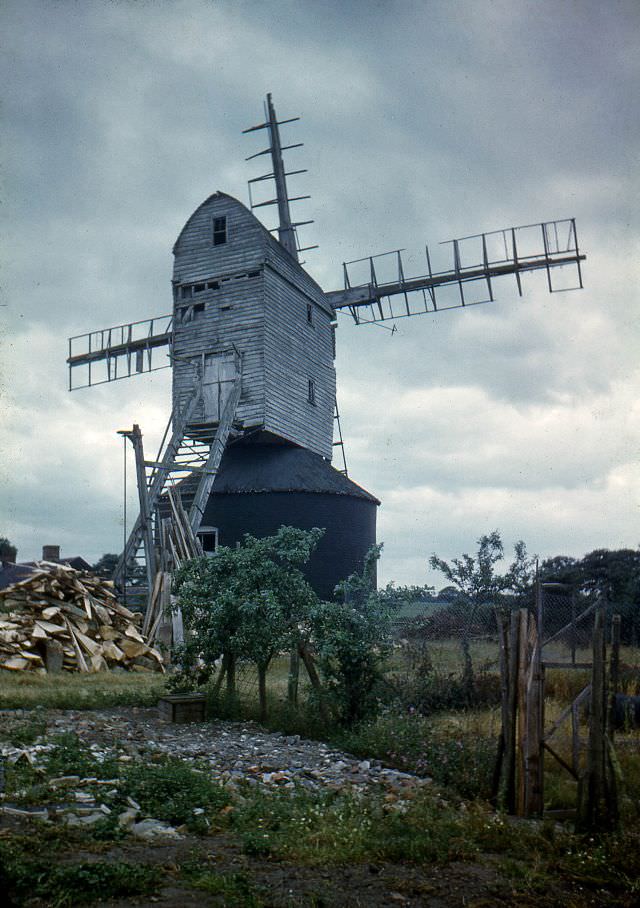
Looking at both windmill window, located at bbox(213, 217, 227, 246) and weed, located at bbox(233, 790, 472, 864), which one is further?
windmill window, located at bbox(213, 217, 227, 246)

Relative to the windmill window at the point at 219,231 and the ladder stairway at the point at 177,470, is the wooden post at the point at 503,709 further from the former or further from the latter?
the windmill window at the point at 219,231

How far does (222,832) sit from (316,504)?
65.9ft

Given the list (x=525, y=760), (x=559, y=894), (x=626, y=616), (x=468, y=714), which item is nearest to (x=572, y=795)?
(x=525, y=760)

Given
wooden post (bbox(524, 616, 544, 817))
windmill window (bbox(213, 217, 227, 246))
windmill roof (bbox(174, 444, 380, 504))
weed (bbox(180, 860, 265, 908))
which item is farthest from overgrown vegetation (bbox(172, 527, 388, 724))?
windmill window (bbox(213, 217, 227, 246))

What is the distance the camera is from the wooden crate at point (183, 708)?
12.2 metres

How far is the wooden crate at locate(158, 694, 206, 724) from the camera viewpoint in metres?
12.2

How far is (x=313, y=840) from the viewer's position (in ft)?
21.1

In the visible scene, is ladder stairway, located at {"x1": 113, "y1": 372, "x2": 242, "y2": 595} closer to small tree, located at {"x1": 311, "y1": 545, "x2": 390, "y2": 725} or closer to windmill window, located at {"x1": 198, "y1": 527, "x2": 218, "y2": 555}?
windmill window, located at {"x1": 198, "y1": 527, "x2": 218, "y2": 555}

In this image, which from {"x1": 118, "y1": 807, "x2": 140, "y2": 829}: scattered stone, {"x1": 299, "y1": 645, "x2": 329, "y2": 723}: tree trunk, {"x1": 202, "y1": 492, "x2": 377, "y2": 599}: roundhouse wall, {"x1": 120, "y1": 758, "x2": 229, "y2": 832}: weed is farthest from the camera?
{"x1": 202, "y1": 492, "x2": 377, "y2": 599}: roundhouse wall

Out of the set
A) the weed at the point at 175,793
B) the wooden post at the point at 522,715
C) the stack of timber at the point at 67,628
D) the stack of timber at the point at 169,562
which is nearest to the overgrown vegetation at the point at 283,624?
the weed at the point at 175,793

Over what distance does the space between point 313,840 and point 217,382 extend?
2177cm

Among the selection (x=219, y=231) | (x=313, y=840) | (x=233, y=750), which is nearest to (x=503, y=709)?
(x=313, y=840)

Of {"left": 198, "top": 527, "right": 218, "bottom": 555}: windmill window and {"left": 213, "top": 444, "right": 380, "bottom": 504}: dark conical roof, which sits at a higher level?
{"left": 213, "top": 444, "right": 380, "bottom": 504}: dark conical roof

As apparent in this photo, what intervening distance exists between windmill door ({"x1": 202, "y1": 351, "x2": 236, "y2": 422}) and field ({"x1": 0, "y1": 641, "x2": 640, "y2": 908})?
57.0 ft
